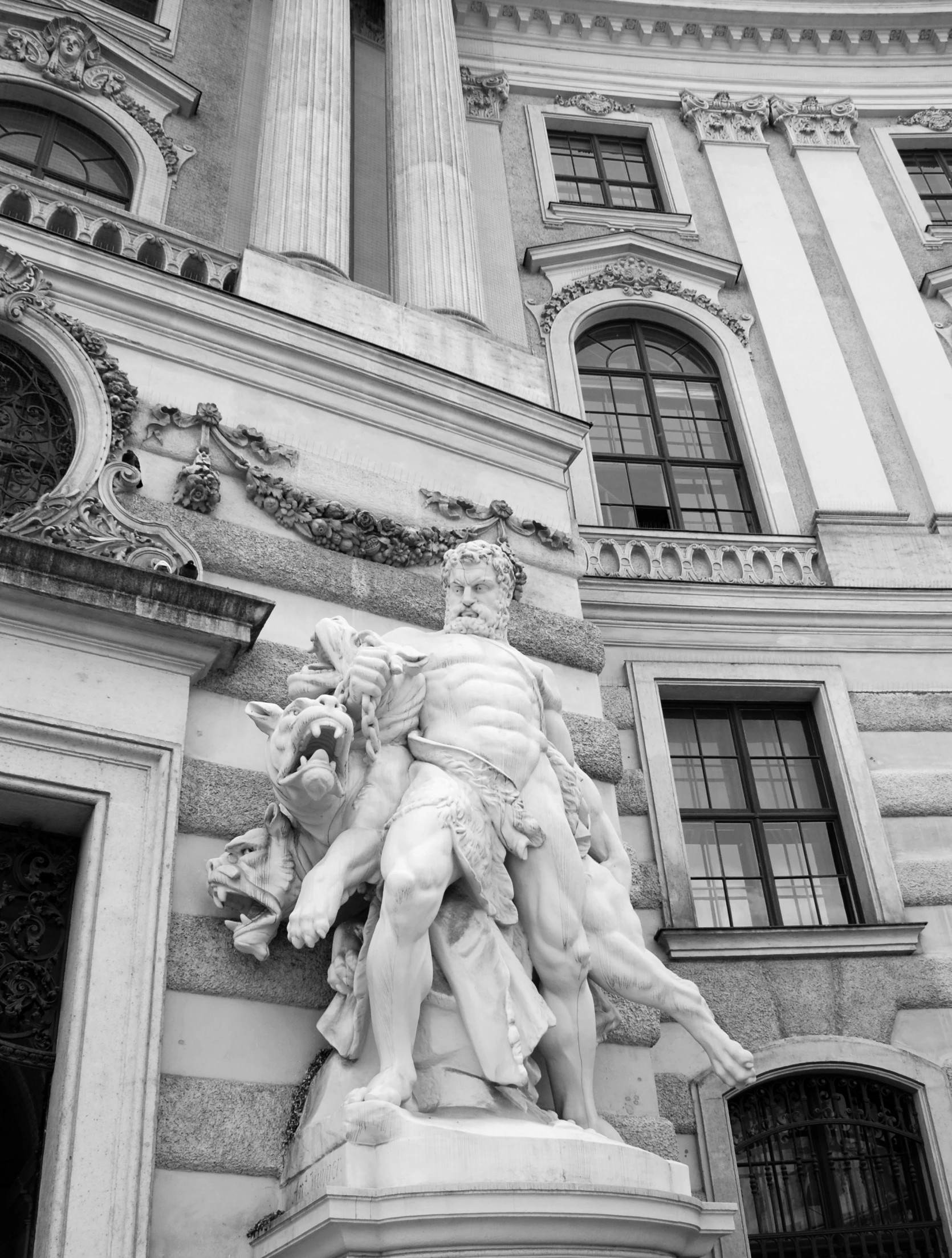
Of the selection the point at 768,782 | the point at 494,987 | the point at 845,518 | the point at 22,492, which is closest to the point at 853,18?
the point at 845,518

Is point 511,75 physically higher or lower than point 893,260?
higher

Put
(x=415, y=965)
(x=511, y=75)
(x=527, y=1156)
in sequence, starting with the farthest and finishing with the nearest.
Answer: (x=511, y=75), (x=415, y=965), (x=527, y=1156)

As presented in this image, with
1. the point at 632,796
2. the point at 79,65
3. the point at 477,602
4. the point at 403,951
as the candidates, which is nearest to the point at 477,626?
the point at 477,602

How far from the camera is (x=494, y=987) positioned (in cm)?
588

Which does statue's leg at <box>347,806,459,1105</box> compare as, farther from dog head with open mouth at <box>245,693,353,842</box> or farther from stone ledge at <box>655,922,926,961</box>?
stone ledge at <box>655,922,926,961</box>

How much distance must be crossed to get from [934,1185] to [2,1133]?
21.6ft

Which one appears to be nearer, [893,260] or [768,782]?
[768,782]

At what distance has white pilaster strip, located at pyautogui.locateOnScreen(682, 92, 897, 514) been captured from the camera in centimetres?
1297

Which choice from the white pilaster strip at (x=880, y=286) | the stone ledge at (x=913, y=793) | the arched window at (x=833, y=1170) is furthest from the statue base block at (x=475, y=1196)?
the white pilaster strip at (x=880, y=286)

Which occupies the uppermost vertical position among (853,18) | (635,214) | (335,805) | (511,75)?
(853,18)

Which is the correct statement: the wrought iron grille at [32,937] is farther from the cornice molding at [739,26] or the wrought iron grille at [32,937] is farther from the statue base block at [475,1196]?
the cornice molding at [739,26]

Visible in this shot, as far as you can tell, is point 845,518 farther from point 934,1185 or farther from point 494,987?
point 494,987

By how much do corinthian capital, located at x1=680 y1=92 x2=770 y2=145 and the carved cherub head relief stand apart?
37.1 feet

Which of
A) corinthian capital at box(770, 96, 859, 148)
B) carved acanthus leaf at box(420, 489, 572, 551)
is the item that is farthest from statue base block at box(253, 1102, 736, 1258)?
corinthian capital at box(770, 96, 859, 148)
